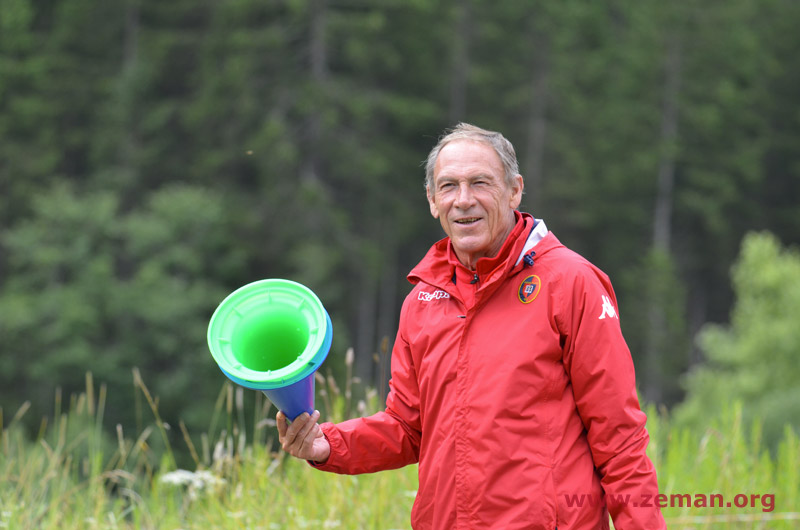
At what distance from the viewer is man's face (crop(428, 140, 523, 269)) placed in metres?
2.48

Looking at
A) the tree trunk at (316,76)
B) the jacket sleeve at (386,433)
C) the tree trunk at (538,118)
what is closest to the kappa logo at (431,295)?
the jacket sleeve at (386,433)

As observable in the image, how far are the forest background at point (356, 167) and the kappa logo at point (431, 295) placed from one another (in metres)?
15.4

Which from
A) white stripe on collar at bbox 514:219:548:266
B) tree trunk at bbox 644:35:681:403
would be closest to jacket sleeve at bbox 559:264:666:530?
white stripe on collar at bbox 514:219:548:266

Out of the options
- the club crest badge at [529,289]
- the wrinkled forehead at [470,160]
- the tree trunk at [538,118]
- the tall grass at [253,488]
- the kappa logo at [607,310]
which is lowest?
the tall grass at [253,488]

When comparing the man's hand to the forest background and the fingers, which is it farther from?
the forest background

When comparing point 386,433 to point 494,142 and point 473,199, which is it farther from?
point 494,142

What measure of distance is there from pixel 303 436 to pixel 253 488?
4.24 feet

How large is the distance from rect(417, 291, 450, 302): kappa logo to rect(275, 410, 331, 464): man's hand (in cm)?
41

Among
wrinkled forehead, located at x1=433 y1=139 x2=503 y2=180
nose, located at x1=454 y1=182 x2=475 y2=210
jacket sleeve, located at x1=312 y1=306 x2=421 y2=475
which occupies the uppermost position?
wrinkled forehead, located at x1=433 y1=139 x2=503 y2=180

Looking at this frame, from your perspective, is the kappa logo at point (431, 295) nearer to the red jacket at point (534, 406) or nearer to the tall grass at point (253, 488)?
the red jacket at point (534, 406)

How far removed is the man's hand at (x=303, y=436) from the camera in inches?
96.7

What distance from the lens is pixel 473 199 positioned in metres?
2.47

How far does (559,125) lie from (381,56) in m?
9.29

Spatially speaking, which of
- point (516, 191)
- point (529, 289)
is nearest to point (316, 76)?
point (516, 191)
